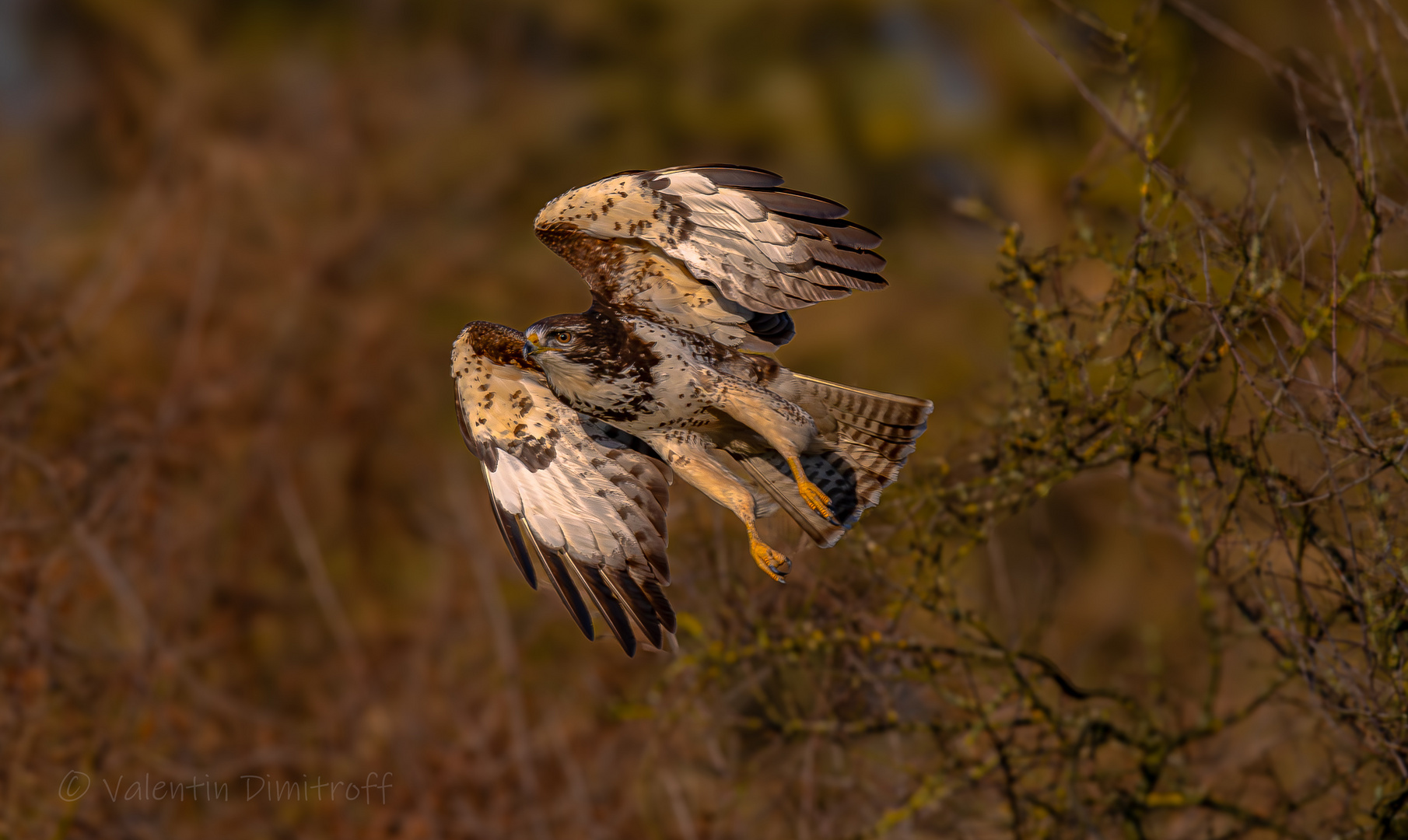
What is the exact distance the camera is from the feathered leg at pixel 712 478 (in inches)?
111

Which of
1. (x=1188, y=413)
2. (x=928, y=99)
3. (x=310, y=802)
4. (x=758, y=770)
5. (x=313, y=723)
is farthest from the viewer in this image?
(x=928, y=99)

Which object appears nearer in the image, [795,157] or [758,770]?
[758,770]

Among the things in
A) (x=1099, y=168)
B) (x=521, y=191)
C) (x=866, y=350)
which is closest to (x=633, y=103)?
(x=521, y=191)

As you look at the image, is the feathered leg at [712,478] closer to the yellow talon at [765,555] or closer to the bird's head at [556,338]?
the yellow talon at [765,555]

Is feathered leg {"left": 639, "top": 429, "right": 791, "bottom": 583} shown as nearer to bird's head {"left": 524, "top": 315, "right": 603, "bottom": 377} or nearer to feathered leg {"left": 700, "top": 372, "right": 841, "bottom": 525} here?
feathered leg {"left": 700, "top": 372, "right": 841, "bottom": 525}

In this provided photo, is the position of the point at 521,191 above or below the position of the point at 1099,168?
above

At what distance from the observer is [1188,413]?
3771 millimetres

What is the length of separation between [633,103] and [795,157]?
2.35m

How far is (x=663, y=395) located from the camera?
325cm

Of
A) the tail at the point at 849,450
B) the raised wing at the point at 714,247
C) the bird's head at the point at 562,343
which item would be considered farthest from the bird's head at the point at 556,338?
the tail at the point at 849,450

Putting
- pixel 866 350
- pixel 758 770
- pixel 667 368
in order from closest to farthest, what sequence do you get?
pixel 667 368
pixel 758 770
pixel 866 350

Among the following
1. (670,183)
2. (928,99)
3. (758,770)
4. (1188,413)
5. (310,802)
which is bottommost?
(310,802)

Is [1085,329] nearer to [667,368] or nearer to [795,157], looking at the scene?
[667,368]

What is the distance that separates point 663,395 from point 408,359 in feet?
36.1
